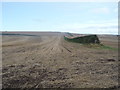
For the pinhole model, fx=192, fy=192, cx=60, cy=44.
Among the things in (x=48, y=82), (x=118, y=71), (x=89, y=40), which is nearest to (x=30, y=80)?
(x=48, y=82)

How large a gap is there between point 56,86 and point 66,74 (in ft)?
5.78

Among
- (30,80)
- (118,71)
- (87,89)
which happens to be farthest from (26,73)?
(118,71)

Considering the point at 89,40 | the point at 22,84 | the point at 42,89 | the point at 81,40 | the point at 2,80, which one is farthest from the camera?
the point at 81,40

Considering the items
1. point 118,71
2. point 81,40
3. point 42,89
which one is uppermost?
point 42,89

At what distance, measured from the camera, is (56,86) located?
6.94 meters

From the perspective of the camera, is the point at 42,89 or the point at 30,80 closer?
the point at 42,89

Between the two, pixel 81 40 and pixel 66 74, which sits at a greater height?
pixel 66 74

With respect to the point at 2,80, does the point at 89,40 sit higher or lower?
lower

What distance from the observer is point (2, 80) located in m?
7.77

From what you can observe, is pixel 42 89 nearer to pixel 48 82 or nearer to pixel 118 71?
pixel 48 82

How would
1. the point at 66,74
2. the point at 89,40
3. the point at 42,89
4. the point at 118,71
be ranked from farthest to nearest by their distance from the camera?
the point at 89,40 → the point at 118,71 → the point at 66,74 → the point at 42,89

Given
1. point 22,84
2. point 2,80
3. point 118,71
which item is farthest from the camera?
point 118,71

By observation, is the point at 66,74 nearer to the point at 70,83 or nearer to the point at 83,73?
the point at 83,73

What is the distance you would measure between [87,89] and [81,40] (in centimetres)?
2692
